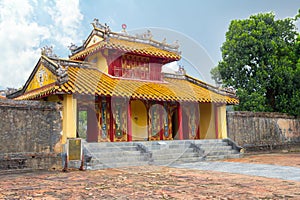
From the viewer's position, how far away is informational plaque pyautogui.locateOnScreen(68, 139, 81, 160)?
1039 centimetres

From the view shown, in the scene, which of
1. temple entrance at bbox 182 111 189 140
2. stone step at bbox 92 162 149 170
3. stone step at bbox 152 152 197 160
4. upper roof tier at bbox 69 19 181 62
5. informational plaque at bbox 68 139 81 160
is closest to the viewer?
informational plaque at bbox 68 139 81 160

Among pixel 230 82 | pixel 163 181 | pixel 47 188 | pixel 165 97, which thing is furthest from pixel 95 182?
pixel 230 82

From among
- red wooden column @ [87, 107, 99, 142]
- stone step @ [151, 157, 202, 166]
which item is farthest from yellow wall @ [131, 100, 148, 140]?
stone step @ [151, 157, 202, 166]

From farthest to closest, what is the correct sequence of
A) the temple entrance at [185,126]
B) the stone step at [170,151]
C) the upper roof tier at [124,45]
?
1. the temple entrance at [185,126]
2. the upper roof tier at [124,45]
3. the stone step at [170,151]

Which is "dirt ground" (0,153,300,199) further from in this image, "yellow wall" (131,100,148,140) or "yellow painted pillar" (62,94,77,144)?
"yellow wall" (131,100,148,140)

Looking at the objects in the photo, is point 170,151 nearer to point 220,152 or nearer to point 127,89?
point 220,152

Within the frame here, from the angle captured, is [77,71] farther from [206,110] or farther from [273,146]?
[273,146]

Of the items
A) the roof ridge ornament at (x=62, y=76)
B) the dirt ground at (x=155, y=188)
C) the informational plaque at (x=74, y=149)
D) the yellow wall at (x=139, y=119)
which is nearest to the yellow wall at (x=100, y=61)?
the yellow wall at (x=139, y=119)

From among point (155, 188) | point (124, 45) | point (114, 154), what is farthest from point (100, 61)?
point (155, 188)

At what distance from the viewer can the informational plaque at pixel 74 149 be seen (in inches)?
409

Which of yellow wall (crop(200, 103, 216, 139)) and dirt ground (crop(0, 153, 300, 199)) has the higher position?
yellow wall (crop(200, 103, 216, 139))

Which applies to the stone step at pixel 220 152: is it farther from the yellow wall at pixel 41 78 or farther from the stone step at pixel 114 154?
the yellow wall at pixel 41 78

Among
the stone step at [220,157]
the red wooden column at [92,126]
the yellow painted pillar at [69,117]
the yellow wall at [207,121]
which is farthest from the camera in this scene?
the yellow wall at [207,121]

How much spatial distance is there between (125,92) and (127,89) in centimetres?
49
